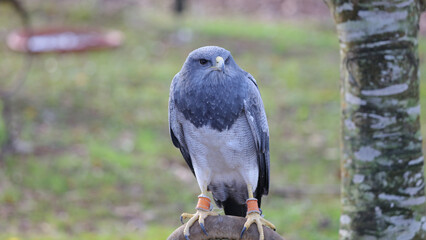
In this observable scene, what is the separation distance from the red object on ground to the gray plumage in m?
7.57

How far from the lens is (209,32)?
1146 cm

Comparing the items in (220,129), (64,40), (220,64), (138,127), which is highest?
(64,40)

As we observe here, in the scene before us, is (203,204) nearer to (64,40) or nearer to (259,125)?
(259,125)

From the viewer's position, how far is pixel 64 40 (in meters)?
10.5

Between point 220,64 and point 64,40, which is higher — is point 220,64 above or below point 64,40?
below

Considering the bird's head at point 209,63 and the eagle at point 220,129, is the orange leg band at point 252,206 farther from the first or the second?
the bird's head at point 209,63

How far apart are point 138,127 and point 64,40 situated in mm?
3913

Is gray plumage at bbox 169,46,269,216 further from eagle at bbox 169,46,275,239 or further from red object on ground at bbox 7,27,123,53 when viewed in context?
red object on ground at bbox 7,27,123,53

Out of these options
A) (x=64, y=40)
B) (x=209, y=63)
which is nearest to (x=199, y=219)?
(x=209, y=63)

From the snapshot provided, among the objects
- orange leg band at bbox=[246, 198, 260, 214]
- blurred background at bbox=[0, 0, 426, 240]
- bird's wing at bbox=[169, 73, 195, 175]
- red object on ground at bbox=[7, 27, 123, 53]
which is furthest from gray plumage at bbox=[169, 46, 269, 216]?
red object on ground at bbox=[7, 27, 123, 53]

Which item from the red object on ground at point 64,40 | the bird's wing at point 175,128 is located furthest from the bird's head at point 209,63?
the red object on ground at point 64,40

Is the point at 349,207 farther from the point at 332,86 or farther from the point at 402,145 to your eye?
the point at 332,86

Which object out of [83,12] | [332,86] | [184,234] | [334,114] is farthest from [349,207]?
[83,12]

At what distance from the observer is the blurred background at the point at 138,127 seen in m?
5.30
